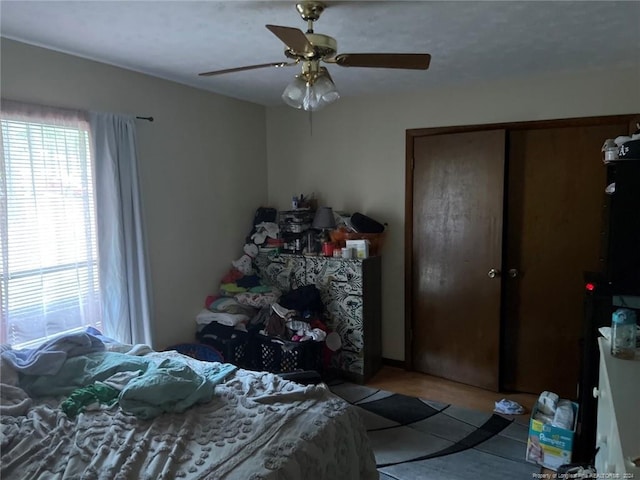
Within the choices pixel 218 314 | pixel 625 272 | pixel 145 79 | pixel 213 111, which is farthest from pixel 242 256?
pixel 625 272

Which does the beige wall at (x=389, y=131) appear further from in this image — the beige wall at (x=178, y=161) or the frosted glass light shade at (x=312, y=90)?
the frosted glass light shade at (x=312, y=90)

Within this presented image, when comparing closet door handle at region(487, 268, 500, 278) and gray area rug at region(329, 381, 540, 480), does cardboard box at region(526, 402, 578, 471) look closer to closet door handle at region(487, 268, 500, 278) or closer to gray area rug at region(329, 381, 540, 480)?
gray area rug at region(329, 381, 540, 480)

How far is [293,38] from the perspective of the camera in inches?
63.9

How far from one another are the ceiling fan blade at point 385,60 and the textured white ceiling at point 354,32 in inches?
10.0

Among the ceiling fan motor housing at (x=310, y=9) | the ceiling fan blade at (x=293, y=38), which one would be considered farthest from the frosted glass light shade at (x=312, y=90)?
the ceiling fan motor housing at (x=310, y=9)

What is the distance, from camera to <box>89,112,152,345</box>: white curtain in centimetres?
274

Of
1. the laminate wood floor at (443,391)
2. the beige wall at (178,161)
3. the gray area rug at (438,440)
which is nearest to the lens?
the gray area rug at (438,440)

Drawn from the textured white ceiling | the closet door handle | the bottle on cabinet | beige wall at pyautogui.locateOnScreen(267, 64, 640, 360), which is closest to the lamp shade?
beige wall at pyautogui.locateOnScreen(267, 64, 640, 360)

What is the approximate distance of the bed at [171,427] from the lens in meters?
1.54

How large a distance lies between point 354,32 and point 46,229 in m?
1.97

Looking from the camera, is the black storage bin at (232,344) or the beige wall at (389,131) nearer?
the beige wall at (389,131)

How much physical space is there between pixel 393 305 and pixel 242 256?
1.39 metres

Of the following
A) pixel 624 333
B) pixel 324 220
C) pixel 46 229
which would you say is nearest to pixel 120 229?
pixel 46 229

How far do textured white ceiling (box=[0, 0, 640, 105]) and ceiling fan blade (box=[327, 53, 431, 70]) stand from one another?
0.25m
